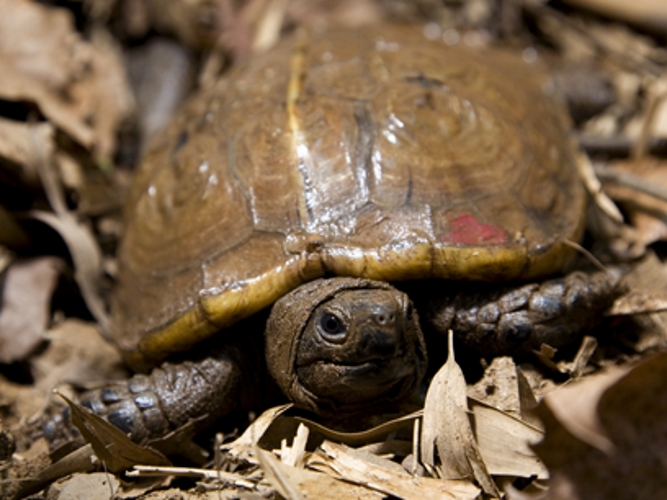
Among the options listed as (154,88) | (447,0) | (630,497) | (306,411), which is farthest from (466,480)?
(447,0)

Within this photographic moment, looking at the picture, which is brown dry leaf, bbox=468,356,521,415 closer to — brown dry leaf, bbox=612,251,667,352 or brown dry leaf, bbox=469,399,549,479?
brown dry leaf, bbox=469,399,549,479

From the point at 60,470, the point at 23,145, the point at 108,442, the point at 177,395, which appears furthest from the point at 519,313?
the point at 23,145

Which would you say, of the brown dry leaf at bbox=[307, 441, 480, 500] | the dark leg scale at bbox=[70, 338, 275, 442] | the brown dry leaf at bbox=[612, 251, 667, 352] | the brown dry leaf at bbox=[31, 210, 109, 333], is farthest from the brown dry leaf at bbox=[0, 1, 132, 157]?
the brown dry leaf at bbox=[612, 251, 667, 352]

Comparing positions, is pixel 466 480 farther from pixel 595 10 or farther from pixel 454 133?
pixel 595 10

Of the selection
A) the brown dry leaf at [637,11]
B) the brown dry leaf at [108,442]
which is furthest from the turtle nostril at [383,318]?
the brown dry leaf at [637,11]

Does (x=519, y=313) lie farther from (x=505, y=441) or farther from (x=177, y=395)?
(x=177, y=395)

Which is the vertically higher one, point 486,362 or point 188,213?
point 188,213

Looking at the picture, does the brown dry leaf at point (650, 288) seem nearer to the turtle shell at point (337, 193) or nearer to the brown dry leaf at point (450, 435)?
the turtle shell at point (337, 193)
